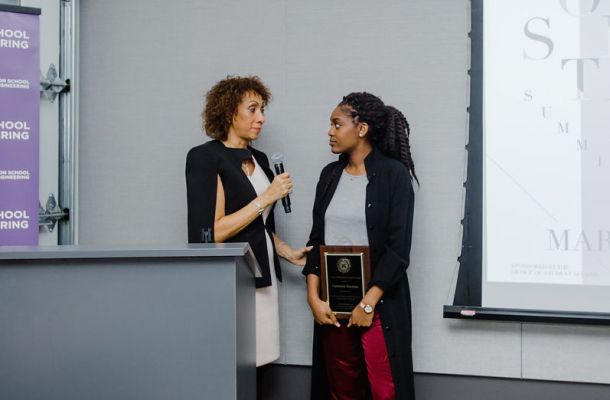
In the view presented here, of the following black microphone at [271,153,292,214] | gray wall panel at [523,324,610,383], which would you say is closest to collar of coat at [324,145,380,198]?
black microphone at [271,153,292,214]

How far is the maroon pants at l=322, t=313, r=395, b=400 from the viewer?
2361 millimetres

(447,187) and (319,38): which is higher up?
(319,38)

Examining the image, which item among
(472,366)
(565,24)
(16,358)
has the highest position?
(565,24)

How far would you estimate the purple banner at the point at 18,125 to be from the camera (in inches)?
105

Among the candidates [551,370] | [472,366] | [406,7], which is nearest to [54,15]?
[406,7]

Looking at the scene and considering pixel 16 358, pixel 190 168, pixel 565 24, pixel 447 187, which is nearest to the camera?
pixel 16 358

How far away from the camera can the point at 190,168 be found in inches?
98.2

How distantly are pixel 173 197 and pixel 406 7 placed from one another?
5.70 ft

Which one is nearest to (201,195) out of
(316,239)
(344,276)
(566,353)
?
(316,239)

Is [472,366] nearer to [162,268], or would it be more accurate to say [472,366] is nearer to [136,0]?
[162,268]

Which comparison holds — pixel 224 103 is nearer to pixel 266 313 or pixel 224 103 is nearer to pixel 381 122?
pixel 381 122

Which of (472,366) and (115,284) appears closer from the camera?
(115,284)

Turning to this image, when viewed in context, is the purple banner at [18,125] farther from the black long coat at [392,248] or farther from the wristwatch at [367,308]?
the wristwatch at [367,308]

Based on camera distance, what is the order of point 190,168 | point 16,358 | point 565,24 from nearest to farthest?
point 16,358 → point 190,168 → point 565,24
